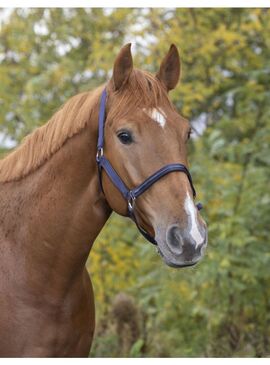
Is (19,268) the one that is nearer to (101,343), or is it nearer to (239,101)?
(101,343)

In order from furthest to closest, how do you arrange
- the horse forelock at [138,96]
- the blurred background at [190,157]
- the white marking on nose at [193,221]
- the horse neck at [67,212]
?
the blurred background at [190,157]
the horse neck at [67,212]
the horse forelock at [138,96]
the white marking on nose at [193,221]

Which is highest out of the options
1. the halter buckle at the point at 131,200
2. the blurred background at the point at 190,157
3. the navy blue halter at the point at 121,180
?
the navy blue halter at the point at 121,180

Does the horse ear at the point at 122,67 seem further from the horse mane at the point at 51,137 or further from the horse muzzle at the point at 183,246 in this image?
the horse muzzle at the point at 183,246

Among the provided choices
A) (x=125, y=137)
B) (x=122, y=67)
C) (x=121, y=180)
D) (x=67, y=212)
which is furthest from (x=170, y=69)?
(x=67, y=212)

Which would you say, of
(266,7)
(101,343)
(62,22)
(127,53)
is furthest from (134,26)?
(127,53)

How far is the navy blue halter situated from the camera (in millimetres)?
2502

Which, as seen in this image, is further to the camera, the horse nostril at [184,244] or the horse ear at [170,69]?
the horse ear at [170,69]

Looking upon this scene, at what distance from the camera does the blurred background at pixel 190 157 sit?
6180 millimetres

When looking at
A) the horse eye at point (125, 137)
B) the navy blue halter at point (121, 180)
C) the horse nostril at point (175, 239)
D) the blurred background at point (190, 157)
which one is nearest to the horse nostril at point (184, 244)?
the horse nostril at point (175, 239)

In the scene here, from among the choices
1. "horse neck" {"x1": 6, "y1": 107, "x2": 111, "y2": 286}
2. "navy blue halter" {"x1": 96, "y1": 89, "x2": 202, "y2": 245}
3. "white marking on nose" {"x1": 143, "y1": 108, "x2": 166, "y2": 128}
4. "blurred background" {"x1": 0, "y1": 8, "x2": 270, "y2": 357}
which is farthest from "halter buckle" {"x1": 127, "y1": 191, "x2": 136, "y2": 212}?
"blurred background" {"x1": 0, "y1": 8, "x2": 270, "y2": 357}

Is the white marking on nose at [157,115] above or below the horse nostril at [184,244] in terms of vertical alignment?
above

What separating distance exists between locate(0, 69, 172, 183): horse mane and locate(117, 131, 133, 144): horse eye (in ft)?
0.31

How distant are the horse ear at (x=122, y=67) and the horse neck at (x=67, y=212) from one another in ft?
0.71

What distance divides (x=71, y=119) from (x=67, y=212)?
0.43 m
